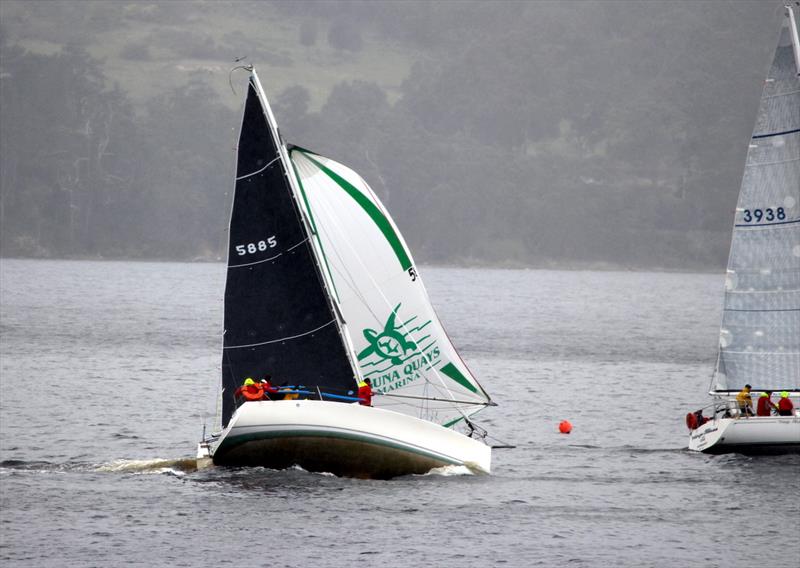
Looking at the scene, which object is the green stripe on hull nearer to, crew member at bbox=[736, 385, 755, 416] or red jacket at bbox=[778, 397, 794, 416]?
crew member at bbox=[736, 385, 755, 416]

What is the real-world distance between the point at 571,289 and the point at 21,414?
406ft

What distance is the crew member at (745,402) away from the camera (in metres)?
37.0

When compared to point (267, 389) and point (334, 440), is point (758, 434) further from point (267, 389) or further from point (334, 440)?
point (267, 389)

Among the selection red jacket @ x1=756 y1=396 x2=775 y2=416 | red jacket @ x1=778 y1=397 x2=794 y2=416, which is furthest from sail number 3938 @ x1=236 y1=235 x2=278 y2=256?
red jacket @ x1=778 y1=397 x2=794 y2=416

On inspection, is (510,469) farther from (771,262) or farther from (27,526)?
(27,526)

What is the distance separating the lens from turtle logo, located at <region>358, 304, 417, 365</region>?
110ft

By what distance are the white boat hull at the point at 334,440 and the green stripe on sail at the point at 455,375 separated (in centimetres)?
172

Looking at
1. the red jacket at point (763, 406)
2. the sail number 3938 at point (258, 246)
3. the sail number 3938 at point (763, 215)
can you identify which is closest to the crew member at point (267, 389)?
the sail number 3938 at point (258, 246)

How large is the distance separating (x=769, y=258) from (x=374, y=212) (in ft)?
37.3

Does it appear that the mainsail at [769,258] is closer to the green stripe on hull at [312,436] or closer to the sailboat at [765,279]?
the sailboat at [765,279]

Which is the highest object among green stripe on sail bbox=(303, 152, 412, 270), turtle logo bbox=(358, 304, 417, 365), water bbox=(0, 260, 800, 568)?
green stripe on sail bbox=(303, 152, 412, 270)

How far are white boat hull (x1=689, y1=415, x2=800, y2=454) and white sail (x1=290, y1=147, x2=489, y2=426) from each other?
7.34 metres

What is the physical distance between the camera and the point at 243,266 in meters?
32.5

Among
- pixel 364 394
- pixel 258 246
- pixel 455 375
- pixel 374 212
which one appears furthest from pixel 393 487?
pixel 374 212
